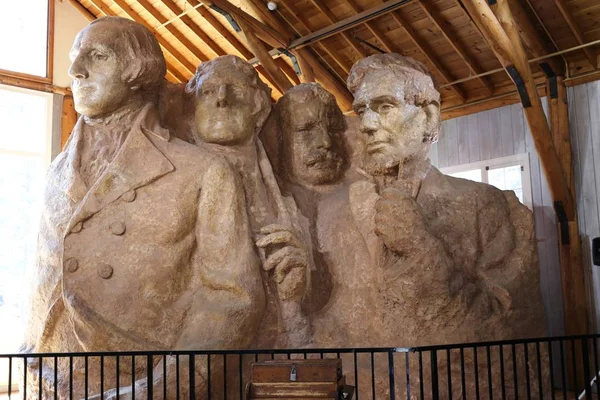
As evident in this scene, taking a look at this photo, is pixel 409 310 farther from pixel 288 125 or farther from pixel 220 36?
pixel 220 36

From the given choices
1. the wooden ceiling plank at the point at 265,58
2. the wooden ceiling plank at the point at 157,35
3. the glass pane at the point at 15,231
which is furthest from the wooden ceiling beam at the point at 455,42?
the glass pane at the point at 15,231

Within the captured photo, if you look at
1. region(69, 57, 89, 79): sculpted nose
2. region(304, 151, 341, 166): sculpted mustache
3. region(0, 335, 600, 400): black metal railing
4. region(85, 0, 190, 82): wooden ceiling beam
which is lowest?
region(0, 335, 600, 400): black metal railing

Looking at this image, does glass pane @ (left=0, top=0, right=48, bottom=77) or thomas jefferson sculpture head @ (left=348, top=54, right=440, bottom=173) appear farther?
glass pane @ (left=0, top=0, right=48, bottom=77)

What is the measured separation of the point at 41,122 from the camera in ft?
33.5

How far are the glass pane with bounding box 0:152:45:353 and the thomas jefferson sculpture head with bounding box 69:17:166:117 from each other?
5651mm

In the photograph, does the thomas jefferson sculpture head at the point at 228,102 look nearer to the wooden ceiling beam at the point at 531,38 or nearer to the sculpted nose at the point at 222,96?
the sculpted nose at the point at 222,96

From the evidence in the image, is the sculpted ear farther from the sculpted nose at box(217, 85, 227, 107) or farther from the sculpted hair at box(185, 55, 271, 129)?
the sculpted nose at box(217, 85, 227, 107)

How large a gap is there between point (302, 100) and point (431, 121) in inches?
39.4

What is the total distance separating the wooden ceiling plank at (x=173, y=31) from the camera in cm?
974

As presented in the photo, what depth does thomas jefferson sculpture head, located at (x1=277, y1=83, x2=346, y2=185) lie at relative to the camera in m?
5.27

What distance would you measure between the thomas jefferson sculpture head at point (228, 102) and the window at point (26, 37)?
20.3ft

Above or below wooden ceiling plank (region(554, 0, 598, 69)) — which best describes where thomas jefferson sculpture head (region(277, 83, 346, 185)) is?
below

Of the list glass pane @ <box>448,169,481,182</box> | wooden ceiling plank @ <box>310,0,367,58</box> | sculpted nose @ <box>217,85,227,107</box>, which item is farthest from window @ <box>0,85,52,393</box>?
glass pane @ <box>448,169,481,182</box>

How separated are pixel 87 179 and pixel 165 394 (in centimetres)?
160
